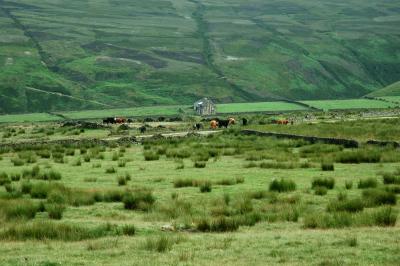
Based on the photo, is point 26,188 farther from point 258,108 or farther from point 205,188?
point 258,108

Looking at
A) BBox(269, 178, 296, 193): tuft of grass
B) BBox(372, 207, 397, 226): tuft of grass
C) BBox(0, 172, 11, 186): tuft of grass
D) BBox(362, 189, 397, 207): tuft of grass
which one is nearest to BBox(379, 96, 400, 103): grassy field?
BBox(0, 172, 11, 186): tuft of grass

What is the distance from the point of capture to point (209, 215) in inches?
687

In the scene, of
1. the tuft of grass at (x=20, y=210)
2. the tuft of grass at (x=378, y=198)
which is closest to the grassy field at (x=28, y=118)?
the tuft of grass at (x=20, y=210)

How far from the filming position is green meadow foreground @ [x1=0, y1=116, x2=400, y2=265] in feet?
42.8

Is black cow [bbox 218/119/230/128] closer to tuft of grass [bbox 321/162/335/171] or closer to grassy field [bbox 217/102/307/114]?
tuft of grass [bbox 321/162/335/171]

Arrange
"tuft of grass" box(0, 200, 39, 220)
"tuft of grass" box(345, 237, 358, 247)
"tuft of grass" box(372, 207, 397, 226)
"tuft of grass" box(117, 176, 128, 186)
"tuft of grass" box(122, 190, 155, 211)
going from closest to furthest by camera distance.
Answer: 1. "tuft of grass" box(345, 237, 358, 247)
2. "tuft of grass" box(372, 207, 397, 226)
3. "tuft of grass" box(0, 200, 39, 220)
4. "tuft of grass" box(122, 190, 155, 211)
5. "tuft of grass" box(117, 176, 128, 186)

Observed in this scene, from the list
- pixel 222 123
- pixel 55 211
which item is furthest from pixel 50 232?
pixel 222 123

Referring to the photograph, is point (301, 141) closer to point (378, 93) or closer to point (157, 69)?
point (378, 93)

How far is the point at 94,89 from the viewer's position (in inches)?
6161

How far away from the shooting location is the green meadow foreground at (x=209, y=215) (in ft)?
42.8

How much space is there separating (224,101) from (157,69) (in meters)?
26.8

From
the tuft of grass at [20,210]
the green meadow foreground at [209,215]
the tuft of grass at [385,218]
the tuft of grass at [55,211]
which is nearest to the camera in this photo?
the green meadow foreground at [209,215]

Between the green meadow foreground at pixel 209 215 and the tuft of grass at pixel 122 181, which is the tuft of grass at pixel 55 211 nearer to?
the green meadow foreground at pixel 209 215

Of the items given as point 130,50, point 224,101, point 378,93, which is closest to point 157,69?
point 130,50
